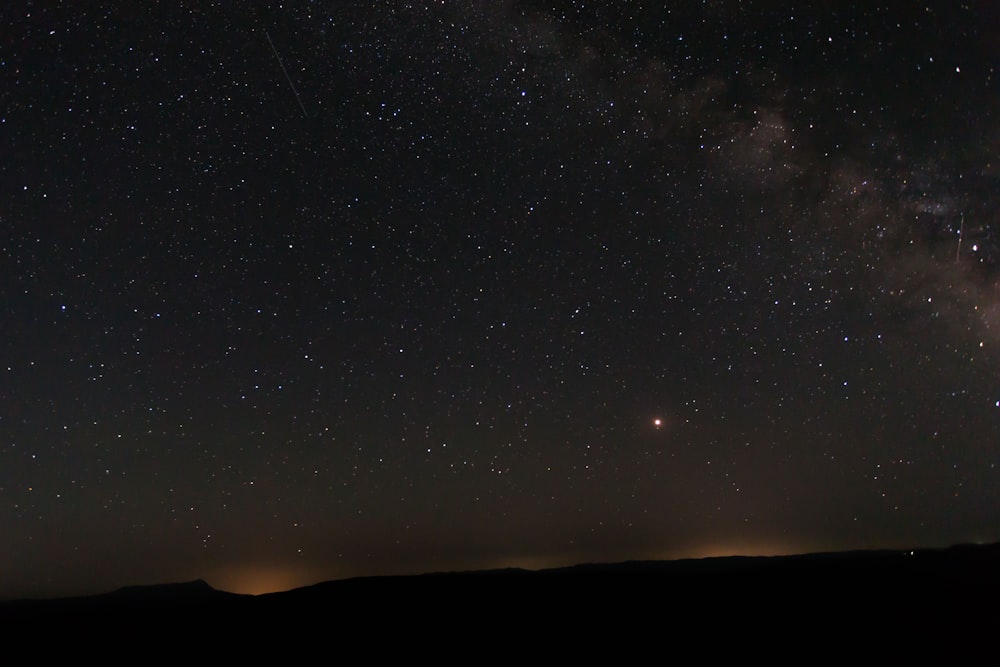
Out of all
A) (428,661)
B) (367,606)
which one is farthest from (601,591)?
(428,661)

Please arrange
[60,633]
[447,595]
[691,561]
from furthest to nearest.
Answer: [691,561] < [447,595] < [60,633]

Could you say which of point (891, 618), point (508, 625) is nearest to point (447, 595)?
point (508, 625)

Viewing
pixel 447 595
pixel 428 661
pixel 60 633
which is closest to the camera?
pixel 428 661

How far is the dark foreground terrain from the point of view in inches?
583

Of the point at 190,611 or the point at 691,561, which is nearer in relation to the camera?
the point at 190,611

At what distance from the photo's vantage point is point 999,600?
54.9 feet

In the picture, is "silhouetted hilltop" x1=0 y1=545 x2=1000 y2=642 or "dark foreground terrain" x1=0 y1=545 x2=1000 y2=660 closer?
"dark foreground terrain" x1=0 y1=545 x2=1000 y2=660

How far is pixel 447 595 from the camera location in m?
26.6

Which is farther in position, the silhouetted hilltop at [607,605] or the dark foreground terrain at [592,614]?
the silhouetted hilltop at [607,605]

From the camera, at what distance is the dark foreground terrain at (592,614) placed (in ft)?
48.6

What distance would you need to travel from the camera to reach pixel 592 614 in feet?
64.6

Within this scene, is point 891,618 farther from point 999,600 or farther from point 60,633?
point 60,633

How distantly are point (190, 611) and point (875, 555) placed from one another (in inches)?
1260

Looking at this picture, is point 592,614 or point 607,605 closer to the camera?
point 592,614
